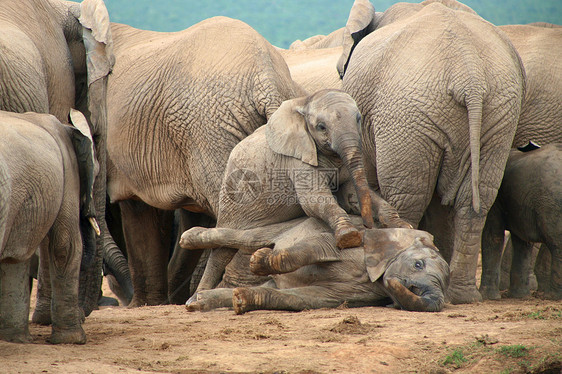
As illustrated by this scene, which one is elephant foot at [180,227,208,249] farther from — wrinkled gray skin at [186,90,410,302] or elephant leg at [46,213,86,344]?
elephant leg at [46,213,86,344]

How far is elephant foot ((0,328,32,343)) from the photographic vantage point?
365 centimetres

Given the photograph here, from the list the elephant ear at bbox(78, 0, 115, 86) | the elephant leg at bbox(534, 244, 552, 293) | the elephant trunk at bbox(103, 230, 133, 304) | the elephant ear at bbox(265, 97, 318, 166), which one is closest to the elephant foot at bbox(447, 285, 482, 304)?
the elephant ear at bbox(265, 97, 318, 166)

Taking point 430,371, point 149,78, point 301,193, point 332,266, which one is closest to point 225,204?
point 301,193

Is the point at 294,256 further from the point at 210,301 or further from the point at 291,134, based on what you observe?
the point at 291,134

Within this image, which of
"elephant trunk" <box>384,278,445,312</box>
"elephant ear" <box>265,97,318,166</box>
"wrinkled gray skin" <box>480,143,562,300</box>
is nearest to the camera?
"elephant trunk" <box>384,278,445,312</box>

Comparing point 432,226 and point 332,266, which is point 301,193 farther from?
point 432,226

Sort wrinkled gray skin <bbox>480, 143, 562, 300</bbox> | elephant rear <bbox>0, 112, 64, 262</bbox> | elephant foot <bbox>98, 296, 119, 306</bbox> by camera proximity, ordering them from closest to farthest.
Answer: elephant rear <bbox>0, 112, 64, 262</bbox>, wrinkled gray skin <bbox>480, 143, 562, 300</bbox>, elephant foot <bbox>98, 296, 119, 306</bbox>

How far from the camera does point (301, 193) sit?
4.96 meters

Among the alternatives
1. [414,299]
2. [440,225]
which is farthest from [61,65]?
[440,225]

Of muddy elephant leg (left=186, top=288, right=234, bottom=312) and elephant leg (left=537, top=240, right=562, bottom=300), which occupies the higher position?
elephant leg (left=537, top=240, right=562, bottom=300)

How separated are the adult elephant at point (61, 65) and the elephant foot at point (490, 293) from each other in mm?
2431

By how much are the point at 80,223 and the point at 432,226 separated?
278 centimetres

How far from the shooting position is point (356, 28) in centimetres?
680

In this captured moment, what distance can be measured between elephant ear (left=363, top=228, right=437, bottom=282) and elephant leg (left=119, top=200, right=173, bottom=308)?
2.60 metres
